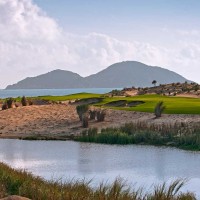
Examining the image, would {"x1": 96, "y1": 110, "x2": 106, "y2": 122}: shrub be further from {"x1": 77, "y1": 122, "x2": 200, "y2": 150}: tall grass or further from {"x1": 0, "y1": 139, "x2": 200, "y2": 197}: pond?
{"x1": 0, "y1": 139, "x2": 200, "y2": 197}: pond

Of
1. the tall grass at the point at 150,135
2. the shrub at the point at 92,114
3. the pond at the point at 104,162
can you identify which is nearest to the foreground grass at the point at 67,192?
the pond at the point at 104,162

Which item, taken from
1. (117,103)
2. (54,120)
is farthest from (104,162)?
(117,103)

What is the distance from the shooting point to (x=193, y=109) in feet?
145

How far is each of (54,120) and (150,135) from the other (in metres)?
12.1

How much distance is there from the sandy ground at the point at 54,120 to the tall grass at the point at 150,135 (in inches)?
121

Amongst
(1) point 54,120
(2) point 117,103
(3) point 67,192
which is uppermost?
(2) point 117,103

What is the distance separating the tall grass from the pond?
1.50 metres

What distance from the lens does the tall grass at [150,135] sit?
31652 mm

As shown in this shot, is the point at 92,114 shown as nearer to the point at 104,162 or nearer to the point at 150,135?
the point at 150,135

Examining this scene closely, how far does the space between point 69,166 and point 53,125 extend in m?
18.5

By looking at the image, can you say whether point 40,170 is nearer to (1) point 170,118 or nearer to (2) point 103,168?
(2) point 103,168

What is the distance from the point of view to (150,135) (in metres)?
33.9

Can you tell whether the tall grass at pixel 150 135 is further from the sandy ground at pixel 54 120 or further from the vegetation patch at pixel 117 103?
the vegetation patch at pixel 117 103

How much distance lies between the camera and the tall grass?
1246 inches
